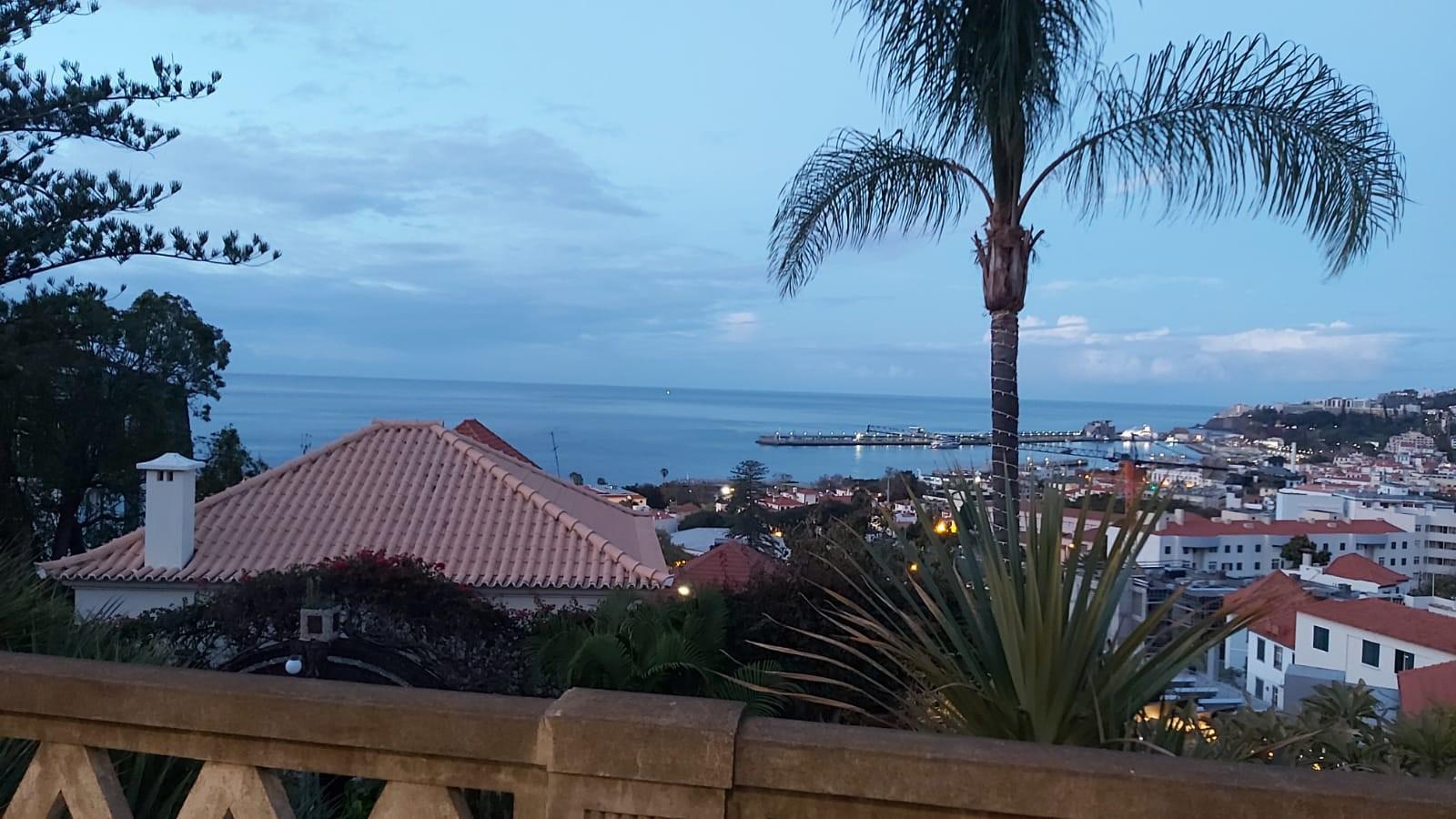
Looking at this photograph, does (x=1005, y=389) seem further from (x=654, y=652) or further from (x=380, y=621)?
(x=380, y=621)

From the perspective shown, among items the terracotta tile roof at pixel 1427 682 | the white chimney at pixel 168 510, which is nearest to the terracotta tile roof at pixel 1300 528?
the terracotta tile roof at pixel 1427 682

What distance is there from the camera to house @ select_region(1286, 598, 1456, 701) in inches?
537

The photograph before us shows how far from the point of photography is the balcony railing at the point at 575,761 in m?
1.81

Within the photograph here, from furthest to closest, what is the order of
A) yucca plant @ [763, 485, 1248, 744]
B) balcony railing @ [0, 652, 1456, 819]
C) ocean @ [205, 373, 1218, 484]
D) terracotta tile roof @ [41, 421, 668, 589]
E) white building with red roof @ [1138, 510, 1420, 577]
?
ocean @ [205, 373, 1218, 484] → white building with red roof @ [1138, 510, 1420, 577] → terracotta tile roof @ [41, 421, 668, 589] → yucca plant @ [763, 485, 1248, 744] → balcony railing @ [0, 652, 1456, 819]

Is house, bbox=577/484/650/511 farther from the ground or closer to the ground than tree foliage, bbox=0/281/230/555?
closer to the ground

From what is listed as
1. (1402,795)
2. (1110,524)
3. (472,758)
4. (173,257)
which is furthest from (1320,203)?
(173,257)

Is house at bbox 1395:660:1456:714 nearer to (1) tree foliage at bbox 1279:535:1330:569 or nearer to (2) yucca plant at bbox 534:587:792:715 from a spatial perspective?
(2) yucca plant at bbox 534:587:792:715

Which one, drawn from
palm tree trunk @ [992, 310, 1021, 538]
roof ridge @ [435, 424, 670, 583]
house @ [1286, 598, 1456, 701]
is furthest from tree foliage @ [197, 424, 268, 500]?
house @ [1286, 598, 1456, 701]

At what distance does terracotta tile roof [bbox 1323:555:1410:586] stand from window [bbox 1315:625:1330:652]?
334 inches

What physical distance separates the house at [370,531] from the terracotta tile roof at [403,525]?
3cm

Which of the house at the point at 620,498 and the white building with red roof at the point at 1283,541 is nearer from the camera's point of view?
the house at the point at 620,498

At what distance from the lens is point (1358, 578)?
23875mm

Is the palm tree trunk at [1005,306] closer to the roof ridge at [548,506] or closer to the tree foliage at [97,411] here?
the roof ridge at [548,506]

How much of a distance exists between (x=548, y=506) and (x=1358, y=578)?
743 inches
